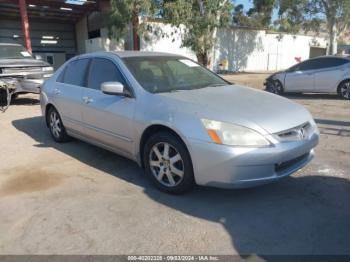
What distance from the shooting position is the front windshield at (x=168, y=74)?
4.70 meters

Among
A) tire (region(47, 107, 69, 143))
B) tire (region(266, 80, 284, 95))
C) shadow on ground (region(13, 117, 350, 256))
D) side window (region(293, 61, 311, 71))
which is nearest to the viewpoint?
shadow on ground (region(13, 117, 350, 256))

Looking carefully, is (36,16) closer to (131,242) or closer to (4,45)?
(4,45)

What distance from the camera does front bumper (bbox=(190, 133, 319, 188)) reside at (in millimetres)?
3639

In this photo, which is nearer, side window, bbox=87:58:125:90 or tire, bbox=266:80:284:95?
side window, bbox=87:58:125:90

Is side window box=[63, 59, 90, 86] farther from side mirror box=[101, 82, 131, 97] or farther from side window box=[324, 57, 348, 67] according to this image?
side window box=[324, 57, 348, 67]

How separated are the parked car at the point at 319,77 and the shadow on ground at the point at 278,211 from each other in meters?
7.73

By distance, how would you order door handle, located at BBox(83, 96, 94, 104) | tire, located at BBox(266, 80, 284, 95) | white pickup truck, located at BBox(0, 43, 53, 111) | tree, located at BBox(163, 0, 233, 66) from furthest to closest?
tree, located at BBox(163, 0, 233, 66)
tire, located at BBox(266, 80, 284, 95)
white pickup truck, located at BBox(0, 43, 53, 111)
door handle, located at BBox(83, 96, 94, 104)

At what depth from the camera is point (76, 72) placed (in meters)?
5.89

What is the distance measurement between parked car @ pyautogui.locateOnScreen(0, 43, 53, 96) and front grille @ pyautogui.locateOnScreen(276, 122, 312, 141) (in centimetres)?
821

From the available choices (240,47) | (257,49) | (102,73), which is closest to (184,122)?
(102,73)

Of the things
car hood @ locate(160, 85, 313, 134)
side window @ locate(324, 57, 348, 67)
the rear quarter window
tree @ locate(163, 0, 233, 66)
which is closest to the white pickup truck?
the rear quarter window

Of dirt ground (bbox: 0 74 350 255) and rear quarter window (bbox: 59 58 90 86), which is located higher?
rear quarter window (bbox: 59 58 90 86)

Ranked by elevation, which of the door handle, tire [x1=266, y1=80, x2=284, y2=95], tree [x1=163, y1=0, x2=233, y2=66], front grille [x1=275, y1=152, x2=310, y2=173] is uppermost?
tree [x1=163, y1=0, x2=233, y2=66]

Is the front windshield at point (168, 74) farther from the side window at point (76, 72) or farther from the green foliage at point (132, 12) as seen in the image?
the green foliage at point (132, 12)
